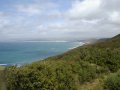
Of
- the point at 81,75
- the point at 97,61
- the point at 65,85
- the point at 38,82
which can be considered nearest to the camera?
the point at 38,82

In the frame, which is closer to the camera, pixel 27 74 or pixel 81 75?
pixel 27 74

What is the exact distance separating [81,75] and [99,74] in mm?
2892

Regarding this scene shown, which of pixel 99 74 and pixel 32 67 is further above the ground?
pixel 32 67

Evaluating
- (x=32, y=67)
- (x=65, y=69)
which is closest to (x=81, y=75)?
(x=65, y=69)

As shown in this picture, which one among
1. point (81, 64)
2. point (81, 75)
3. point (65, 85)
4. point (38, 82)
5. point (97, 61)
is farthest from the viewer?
point (97, 61)

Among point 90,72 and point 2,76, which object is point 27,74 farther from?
point 90,72

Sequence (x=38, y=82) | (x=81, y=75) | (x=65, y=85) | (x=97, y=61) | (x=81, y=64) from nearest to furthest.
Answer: (x=38, y=82) < (x=65, y=85) < (x=81, y=75) < (x=81, y=64) < (x=97, y=61)

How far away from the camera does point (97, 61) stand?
31.1m

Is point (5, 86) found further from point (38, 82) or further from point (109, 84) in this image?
point (109, 84)

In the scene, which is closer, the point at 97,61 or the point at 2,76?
the point at 2,76

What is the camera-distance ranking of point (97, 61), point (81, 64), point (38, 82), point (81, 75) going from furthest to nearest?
point (97, 61) → point (81, 64) → point (81, 75) → point (38, 82)

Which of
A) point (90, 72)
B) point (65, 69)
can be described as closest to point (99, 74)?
point (90, 72)

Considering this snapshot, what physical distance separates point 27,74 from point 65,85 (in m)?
2.80

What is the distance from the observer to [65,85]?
66.4 ft
